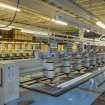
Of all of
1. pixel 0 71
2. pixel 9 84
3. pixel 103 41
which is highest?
pixel 103 41

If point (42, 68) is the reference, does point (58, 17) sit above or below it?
above

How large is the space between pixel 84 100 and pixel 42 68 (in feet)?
4.04

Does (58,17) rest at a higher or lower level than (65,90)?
higher

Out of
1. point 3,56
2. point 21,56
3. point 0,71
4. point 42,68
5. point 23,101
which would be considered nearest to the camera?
point 0,71

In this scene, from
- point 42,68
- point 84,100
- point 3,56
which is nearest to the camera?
point 84,100

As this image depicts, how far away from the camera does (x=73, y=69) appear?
18.5 feet

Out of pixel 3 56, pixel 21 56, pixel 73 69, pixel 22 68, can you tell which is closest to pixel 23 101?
pixel 22 68

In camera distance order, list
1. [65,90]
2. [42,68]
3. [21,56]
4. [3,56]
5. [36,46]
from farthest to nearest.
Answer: [36,46] < [21,56] < [3,56] < [42,68] < [65,90]

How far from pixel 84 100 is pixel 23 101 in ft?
3.44

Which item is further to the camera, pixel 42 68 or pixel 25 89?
pixel 42 68

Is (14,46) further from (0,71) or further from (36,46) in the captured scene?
(0,71)

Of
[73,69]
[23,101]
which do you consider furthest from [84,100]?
[73,69]

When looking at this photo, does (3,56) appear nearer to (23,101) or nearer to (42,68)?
(42,68)

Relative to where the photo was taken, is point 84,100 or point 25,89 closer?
point 84,100
